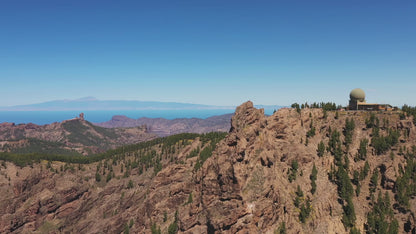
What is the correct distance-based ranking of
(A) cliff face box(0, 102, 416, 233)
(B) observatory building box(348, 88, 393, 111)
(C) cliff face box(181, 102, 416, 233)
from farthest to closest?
(B) observatory building box(348, 88, 393, 111), (A) cliff face box(0, 102, 416, 233), (C) cliff face box(181, 102, 416, 233)

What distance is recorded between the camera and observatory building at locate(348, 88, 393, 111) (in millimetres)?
135125

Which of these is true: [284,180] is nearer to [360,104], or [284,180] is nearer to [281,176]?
[281,176]

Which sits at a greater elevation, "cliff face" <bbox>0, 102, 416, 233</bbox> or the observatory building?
the observatory building

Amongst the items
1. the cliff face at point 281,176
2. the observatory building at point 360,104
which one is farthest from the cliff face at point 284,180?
the observatory building at point 360,104

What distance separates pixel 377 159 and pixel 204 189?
77519 mm

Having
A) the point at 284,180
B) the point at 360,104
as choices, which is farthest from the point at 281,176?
the point at 360,104

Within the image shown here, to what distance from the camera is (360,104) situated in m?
139

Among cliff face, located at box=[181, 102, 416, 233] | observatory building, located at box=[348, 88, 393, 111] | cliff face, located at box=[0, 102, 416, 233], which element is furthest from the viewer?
observatory building, located at box=[348, 88, 393, 111]

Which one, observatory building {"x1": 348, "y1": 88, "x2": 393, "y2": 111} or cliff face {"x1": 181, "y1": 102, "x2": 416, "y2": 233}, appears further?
observatory building {"x1": 348, "y1": 88, "x2": 393, "y2": 111}

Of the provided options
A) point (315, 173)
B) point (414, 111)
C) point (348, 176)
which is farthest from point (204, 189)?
point (414, 111)

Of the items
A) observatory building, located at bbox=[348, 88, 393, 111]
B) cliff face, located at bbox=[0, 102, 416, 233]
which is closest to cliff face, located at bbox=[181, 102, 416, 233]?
cliff face, located at bbox=[0, 102, 416, 233]

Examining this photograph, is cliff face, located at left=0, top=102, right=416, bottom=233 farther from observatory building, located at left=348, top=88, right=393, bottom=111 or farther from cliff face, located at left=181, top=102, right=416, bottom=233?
observatory building, located at left=348, top=88, right=393, bottom=111

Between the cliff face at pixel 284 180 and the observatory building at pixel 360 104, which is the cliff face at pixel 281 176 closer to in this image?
the cliff face at pixel 284 180

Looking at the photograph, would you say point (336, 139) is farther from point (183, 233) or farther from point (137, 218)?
point (137, 218)
